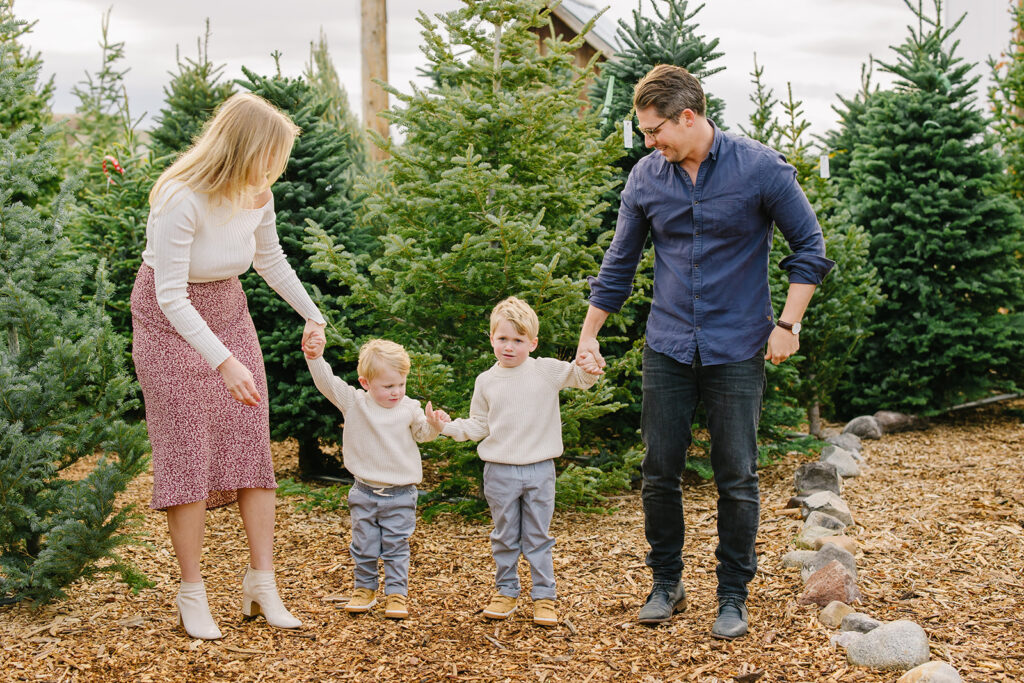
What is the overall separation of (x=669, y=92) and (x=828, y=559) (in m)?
2.19

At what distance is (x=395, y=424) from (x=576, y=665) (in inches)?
46.8

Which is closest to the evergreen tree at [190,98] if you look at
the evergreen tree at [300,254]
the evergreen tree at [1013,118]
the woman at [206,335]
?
the evergreen tree at [300,254]

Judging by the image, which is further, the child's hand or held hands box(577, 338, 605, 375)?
the child's hand

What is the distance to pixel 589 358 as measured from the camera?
3533mm

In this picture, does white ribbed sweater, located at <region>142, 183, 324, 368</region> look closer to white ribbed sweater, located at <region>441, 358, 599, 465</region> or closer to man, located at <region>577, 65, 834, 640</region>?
white ribbed sweater, located at <region>441, 358, 599, 465</region>

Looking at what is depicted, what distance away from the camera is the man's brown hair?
3.24m

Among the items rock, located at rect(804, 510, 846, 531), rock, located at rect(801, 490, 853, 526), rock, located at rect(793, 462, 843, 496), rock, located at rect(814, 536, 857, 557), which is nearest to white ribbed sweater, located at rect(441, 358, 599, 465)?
rock, located at rect(814, 536, 857, 557)

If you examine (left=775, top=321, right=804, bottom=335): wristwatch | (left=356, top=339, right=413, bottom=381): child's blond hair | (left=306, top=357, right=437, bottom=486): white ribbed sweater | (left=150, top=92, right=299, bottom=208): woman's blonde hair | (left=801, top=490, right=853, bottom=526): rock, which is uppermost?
(left=150, top=92, right=299, bottom=208): woman's blonde hair

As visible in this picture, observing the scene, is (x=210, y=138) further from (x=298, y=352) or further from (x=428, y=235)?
(x=298, y=352)

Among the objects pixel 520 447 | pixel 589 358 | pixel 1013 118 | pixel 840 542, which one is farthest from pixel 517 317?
pixel 1013 118

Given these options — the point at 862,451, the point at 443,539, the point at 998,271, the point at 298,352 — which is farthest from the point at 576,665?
the point at 998,271

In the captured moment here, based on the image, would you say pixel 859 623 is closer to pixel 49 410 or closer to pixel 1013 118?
pixel 49 410

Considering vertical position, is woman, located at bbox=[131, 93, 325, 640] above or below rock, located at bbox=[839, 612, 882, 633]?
above

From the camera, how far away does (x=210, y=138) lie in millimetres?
3225
